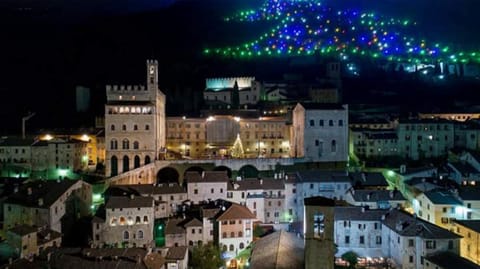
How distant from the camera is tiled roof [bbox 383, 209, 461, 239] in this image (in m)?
32.0

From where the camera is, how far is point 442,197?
38594 mm

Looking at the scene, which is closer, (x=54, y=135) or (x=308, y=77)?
(x=54, y=135)

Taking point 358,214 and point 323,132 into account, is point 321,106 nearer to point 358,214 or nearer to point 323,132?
point 323,132

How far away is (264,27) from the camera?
12000 centimetres

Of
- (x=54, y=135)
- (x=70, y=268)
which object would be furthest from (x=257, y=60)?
(x=70, y=268)

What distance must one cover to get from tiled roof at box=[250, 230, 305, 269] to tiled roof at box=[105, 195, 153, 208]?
31.2 feet

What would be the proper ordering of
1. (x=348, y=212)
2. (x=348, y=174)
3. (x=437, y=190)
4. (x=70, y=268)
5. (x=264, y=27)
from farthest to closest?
(x=264, y=27), (x=348, y=174), (x=437, y=190), (x=348, y=212), (x=70, y=268)

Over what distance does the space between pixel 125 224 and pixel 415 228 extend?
19890mm

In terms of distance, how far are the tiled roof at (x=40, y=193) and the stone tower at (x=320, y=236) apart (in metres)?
20.3

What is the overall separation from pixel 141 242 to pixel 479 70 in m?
77.2

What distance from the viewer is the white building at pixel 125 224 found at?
36.8 meters

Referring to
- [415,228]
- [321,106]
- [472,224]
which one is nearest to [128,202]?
[415,228]

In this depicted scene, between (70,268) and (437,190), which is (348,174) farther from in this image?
(70,268)

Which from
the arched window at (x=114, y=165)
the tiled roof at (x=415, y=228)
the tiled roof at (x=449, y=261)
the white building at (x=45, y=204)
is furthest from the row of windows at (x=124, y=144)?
the tiled roof at (x=449, y=261)
